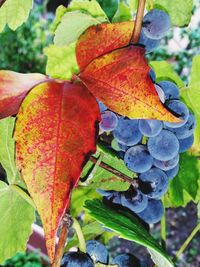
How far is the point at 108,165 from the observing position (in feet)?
1.57

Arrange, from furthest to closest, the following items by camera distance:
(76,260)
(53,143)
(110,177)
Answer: (110,177), (76,260), (53,143)

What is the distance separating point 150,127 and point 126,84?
101 mm

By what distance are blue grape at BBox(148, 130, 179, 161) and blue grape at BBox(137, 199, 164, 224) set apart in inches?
3.1

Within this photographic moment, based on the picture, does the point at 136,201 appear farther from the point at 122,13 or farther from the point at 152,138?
the point at 122,13

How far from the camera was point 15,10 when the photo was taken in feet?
1.99

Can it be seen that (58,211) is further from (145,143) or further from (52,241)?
(145,143)

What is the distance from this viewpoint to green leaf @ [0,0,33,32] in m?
0.60

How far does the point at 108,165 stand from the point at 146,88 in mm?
169

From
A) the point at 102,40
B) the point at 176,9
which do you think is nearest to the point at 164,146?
the point at 102,40

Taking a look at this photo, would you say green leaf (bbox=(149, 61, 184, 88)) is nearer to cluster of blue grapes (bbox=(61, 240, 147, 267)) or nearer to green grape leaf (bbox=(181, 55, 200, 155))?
green grape leaf (bbox=(181, 55, 200, 155))

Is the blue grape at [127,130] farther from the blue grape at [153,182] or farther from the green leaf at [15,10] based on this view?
the green leaf at [15,10]

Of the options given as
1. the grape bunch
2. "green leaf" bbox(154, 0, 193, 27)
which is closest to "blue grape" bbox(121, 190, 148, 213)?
the grape bunch

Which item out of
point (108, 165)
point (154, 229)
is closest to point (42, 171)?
point (108, 165)

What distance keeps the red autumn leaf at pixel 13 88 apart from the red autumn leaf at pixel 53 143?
2 centimetres
